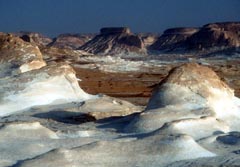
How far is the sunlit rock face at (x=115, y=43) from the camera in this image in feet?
534

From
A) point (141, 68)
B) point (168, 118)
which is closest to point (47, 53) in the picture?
point (141, 68)

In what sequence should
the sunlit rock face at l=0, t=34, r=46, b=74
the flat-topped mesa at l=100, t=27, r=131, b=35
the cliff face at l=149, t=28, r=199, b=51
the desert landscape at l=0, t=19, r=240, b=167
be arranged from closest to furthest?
the desert landscape at l=0, t=19, r=240, b=167 → the sunlit rock face at l=0, t=34, r=46, b=74 → the cliff face at l=149, t=28, r=199, b=51 → the flat-topped mesa at l=100, t=27, r=131, b=35

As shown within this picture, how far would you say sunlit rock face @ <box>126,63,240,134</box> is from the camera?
12.7 meters

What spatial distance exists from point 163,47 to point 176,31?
2480 centimetres

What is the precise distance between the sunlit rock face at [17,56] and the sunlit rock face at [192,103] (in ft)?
24.0

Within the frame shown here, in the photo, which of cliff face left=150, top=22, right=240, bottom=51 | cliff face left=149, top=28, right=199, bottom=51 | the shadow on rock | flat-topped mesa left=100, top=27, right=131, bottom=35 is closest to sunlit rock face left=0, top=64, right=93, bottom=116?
the shadow on rock

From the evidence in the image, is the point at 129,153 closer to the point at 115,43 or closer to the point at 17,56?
the point at 17,56

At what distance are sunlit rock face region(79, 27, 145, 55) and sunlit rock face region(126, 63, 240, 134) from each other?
142719 mm

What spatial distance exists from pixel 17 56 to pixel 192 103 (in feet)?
30.6

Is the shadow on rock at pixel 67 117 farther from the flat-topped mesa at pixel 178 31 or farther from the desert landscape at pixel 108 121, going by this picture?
the flat-topped mesa at pixel 178 31

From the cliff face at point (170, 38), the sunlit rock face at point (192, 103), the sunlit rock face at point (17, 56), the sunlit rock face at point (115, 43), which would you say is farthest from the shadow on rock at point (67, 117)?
the cliff face at point (170, 38)

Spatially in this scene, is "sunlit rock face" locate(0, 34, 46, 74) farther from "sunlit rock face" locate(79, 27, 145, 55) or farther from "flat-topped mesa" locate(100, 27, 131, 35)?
"flat-topped mesa" locate(100, 27, 131, 35)

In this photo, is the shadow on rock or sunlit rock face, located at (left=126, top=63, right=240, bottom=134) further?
the shadow on rock

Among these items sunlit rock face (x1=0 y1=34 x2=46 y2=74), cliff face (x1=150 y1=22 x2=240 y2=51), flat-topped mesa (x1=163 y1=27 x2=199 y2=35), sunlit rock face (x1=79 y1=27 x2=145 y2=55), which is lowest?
flat-topped mesa (x1=163 y1=27 x2=199 y2=35)
